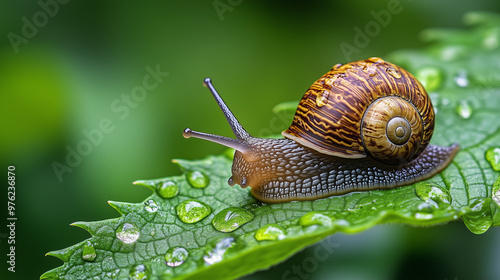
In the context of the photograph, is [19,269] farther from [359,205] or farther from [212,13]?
[212,13]

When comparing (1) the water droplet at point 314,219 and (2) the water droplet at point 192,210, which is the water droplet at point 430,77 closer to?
(1) the water droplet at point 314,219

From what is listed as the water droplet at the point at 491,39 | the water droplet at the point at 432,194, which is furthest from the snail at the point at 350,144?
the water droplet at the point at 491,39

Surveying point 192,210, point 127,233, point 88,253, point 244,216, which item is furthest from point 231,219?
A: point 88,253

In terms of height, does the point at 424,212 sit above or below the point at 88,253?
below

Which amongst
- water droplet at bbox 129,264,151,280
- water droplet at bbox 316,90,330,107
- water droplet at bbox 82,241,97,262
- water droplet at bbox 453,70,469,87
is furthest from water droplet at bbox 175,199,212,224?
water droplet at bbox 453,70,469,87

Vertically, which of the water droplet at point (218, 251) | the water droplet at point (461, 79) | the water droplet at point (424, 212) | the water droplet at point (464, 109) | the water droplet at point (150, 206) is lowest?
the water droplet at point (424, 212)

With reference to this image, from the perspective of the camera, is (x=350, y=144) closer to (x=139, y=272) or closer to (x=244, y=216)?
(x=244, y=216)
